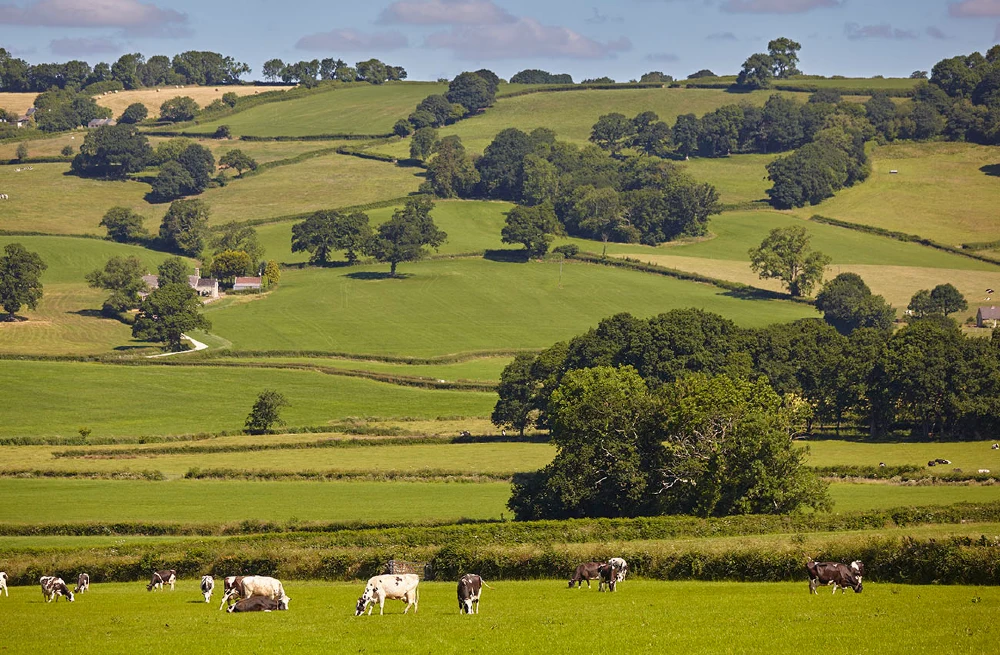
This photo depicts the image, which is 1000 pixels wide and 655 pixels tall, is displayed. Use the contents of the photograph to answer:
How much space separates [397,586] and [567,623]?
637cm

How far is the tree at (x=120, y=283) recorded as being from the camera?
15650 centimetres

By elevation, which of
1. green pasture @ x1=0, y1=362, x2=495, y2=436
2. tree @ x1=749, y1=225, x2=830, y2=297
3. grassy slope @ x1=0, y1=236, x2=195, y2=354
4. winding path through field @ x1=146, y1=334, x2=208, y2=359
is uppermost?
tree @ x1=749, y1=225, x2=830, y2=297

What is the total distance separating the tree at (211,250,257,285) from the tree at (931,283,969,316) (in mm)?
103843

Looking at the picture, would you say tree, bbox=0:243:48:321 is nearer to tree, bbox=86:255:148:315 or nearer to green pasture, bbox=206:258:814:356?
tree, bbox=86:255:148:315

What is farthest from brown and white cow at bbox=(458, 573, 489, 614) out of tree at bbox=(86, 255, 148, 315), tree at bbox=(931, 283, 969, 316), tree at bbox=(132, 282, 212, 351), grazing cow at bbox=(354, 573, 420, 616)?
tree at bbox=(931, 283, 969, 316)

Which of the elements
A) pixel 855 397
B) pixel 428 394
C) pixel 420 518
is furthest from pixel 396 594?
pixel 428 394

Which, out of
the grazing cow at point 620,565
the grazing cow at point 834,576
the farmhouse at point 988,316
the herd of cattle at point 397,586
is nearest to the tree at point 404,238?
the farmhouse at point 988,316

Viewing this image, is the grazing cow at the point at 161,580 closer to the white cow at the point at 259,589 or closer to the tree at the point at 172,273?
the white cow at the point at 259,589

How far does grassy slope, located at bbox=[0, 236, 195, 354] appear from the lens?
140m

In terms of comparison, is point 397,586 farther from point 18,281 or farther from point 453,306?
point 453,306

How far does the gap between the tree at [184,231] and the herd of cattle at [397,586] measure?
157553 millimetres

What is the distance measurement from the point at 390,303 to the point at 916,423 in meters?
87.7

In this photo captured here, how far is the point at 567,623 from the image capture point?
32719 millimetres

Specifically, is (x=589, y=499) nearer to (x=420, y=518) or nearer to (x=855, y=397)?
(x=420, y=518)
